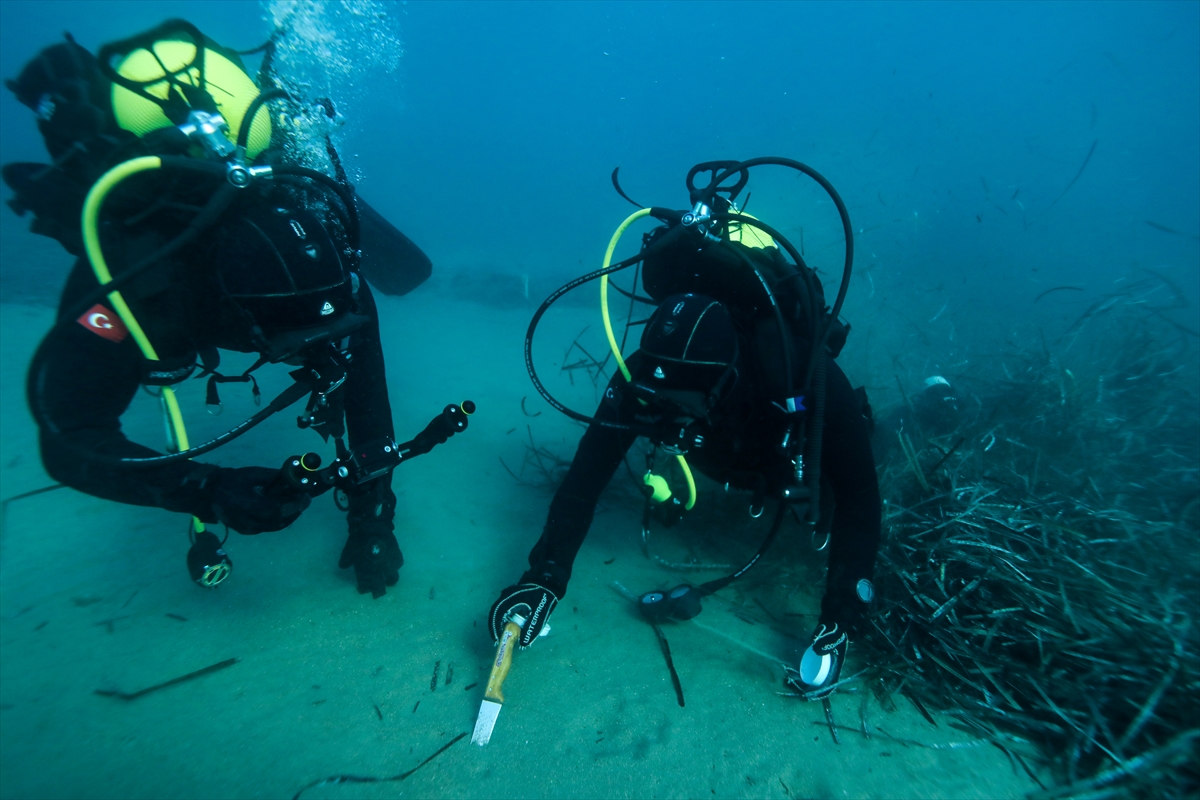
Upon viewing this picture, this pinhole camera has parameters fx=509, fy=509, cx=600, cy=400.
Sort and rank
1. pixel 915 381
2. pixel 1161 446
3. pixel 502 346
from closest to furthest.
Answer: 1. pixel 1161 446
2. pixel 915 381
3. pixel 502 346

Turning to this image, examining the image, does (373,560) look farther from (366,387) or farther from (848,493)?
(848,493)

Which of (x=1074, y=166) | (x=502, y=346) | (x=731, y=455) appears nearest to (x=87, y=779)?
(x=731, y=455)

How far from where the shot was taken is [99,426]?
2.12 metres

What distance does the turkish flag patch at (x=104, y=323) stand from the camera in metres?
2.08

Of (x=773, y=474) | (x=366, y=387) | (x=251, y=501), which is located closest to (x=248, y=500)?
(x=251, y=501)

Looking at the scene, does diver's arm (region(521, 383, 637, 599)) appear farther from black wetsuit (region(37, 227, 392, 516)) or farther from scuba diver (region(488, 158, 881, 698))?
black wetsuit (region(37, 227, 392, 516))

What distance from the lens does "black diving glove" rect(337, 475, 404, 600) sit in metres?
2.96

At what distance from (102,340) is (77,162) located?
0.76m

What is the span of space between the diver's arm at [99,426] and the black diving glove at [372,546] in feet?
2.97

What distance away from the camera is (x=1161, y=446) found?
4.89 m

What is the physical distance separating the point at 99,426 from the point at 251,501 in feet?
2.53

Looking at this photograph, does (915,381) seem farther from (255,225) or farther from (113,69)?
(113,69)

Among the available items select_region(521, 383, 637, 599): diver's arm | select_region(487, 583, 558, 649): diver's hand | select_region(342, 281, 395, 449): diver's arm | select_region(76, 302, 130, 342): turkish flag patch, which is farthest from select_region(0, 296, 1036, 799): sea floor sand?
select_region(76, 302, 130, 342): turkish flag patch

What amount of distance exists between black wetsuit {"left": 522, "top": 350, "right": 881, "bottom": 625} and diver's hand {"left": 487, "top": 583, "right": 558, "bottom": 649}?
0.09m
